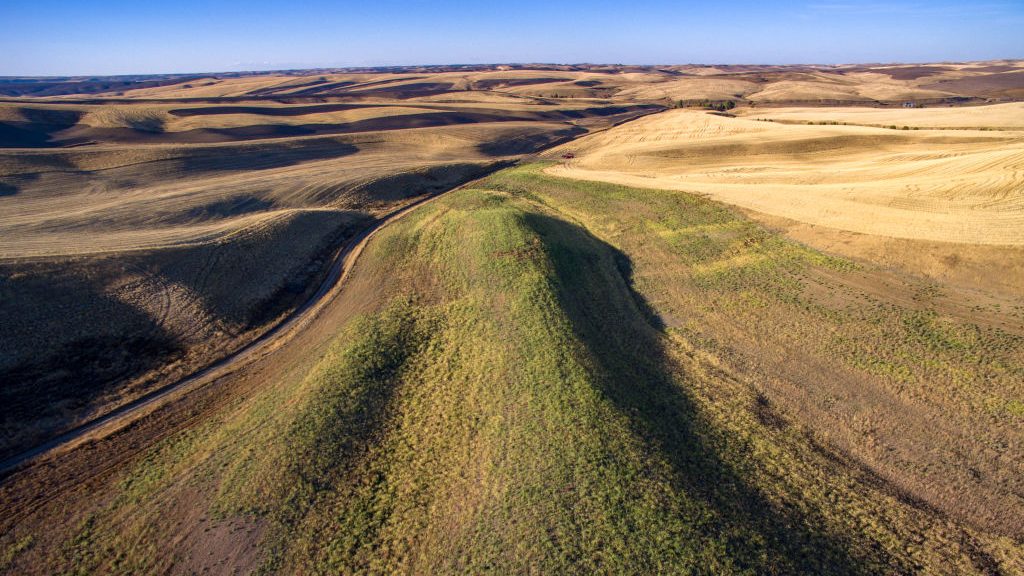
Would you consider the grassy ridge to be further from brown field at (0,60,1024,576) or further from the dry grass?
the dry grass

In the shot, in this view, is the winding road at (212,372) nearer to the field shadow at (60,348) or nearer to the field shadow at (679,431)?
the field shadow at (60,348)

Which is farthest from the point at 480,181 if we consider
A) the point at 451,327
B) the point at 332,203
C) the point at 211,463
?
the point at 211,463

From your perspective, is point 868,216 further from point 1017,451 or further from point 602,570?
point 602,570

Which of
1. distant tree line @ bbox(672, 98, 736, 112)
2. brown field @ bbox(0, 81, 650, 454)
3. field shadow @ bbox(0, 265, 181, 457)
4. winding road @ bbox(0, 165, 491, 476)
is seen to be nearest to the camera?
winding road @ bbox(0, 165, 491, 476)

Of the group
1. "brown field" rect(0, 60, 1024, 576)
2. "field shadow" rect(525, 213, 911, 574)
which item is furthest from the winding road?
"field shadow" rect(525, 213, 911, 574)

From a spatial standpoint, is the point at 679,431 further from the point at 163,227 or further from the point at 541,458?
the point at 163,227
